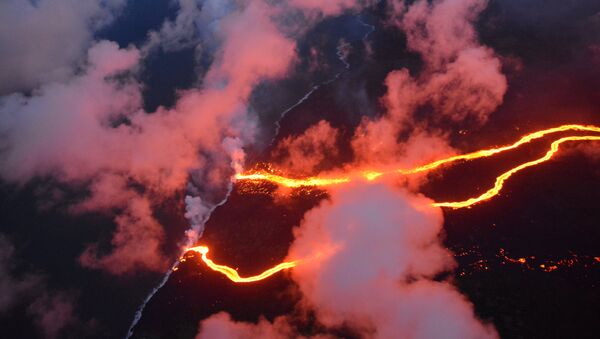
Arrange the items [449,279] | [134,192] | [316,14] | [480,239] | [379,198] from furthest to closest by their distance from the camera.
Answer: [316,14], [134,192], [379,198], [480,239], [449,279]

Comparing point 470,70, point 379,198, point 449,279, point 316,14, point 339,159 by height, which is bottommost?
point 449,279

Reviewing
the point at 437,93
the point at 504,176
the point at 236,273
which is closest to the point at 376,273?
the point at 236,273

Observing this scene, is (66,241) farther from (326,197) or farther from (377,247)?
(377,247)

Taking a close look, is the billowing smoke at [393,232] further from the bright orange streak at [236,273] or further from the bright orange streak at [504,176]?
the bright orange streak at [504,176]

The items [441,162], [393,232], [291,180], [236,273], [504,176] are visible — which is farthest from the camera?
[291,180]

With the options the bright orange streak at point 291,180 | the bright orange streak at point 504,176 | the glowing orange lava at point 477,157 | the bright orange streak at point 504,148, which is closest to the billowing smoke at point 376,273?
the bright orange streak at point 504,176

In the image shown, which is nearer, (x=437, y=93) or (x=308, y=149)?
(x=308, y=149)

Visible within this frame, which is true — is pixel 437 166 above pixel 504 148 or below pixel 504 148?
below

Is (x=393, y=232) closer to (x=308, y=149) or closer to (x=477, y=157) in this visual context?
(x=477, y=157)

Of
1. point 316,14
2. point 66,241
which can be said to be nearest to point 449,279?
point 66,241
